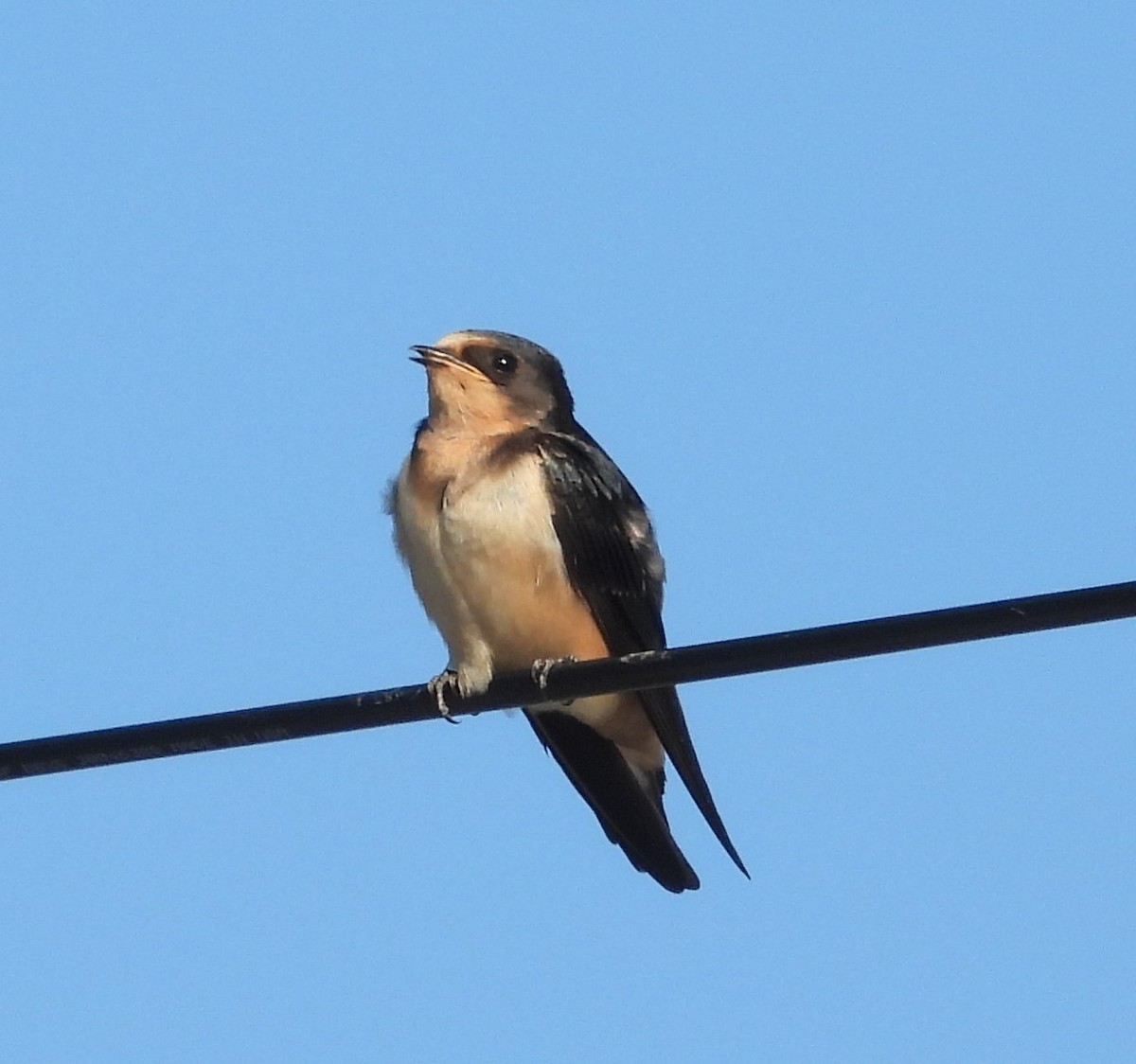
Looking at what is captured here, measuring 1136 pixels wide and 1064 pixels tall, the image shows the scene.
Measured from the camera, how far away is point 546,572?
22.7ft

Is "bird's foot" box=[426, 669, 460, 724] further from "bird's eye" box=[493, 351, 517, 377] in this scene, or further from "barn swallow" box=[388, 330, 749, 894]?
"bird's eye" box=[493, 351, 517, 377]

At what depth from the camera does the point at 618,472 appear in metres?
7.34

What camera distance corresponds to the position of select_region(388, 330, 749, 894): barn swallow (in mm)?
6855

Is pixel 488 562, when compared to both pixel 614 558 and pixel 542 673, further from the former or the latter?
pixel 542 673

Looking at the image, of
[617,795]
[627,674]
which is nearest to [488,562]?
[617,795]

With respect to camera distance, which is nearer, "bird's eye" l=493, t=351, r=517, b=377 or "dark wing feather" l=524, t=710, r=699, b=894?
"dark wing feather" l=524, t=710, r=699, b=894

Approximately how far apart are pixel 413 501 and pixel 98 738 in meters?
2.45

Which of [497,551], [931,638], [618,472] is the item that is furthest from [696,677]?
[618,472]

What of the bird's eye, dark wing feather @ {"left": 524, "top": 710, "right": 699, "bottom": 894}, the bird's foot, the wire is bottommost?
dark wing feather @ {"left": 524, "top": 710, "right": 699, "bottom": 894}

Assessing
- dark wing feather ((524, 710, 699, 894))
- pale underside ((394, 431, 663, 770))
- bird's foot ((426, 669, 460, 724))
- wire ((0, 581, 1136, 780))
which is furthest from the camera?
dark wing feather ((524, 710, 699, 894))

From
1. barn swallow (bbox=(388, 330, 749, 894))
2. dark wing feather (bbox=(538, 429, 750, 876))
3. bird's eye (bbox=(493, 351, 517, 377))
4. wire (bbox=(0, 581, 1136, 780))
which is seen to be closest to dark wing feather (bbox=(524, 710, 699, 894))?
barn swallow (bbox=(388, 330, 749, 894))

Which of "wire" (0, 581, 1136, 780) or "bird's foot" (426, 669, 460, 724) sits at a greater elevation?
"wire" (0, 581, 1136, 780)

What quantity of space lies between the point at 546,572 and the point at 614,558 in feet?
0.99

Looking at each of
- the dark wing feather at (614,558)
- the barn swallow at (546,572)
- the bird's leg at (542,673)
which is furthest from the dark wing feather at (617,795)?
the bird's leg at (542,673)
